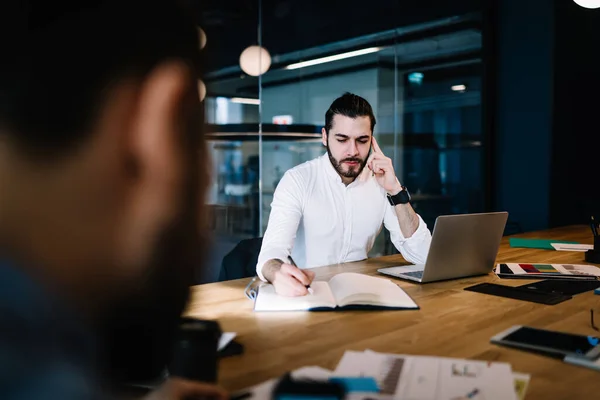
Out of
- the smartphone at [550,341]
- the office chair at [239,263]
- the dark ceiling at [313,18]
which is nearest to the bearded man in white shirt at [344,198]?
the office chair at [239,263]

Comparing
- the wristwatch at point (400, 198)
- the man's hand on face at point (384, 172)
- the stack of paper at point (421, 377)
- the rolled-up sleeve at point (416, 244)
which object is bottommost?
the stack of paper at point (421, 377)

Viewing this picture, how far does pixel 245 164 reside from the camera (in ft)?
14.1

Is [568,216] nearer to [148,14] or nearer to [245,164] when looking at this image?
[245,164]

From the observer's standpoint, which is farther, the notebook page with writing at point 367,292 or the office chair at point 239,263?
the office chair at point 239,263

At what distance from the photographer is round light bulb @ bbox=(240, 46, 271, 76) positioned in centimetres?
407

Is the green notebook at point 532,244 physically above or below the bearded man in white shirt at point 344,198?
below

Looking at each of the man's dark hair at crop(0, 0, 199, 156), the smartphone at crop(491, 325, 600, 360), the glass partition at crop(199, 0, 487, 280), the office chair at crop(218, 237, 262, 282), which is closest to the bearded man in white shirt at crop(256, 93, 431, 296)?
the office chair at crop(218, 237, 262, 282)

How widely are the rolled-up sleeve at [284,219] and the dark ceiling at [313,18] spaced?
80.0 inches

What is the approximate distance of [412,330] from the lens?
1.28 m

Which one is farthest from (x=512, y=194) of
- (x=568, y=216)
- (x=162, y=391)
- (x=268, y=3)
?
(x=162, y=391)

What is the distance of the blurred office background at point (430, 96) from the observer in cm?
418

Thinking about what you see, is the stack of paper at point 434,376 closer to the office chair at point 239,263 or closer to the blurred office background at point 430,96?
the office chair at point 239,263

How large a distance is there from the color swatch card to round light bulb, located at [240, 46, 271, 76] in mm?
2637

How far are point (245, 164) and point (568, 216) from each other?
115 inches
